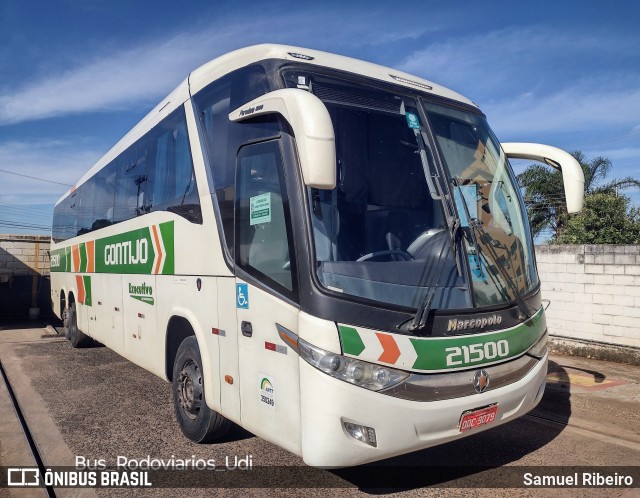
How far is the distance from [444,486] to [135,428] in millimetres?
3209

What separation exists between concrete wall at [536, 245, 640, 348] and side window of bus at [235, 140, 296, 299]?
6.81 metres

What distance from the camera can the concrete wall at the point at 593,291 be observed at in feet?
27.7

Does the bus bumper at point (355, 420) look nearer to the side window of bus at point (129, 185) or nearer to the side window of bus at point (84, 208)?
the side window of bus at point (129, 185)

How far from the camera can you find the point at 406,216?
4082mm

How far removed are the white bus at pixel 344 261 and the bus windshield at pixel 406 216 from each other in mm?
14

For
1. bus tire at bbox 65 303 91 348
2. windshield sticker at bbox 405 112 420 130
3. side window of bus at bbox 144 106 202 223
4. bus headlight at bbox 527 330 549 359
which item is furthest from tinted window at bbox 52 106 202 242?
bus headlight at bbox 527 330 549 359

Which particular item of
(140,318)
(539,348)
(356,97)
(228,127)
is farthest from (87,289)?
(539,348)

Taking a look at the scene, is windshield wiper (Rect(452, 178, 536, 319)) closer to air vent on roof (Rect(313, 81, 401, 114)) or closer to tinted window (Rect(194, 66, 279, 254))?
air vent on roof (Rect(313, 81, 401, 114))

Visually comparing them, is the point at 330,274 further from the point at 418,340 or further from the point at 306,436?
the point at 306,436

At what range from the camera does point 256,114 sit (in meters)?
3.82

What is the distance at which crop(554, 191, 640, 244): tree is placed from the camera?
42.1ft

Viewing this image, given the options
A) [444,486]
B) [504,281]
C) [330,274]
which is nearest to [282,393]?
[330,274]

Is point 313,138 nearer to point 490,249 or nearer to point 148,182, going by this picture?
point 490,249

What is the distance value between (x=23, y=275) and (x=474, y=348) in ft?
53.1
